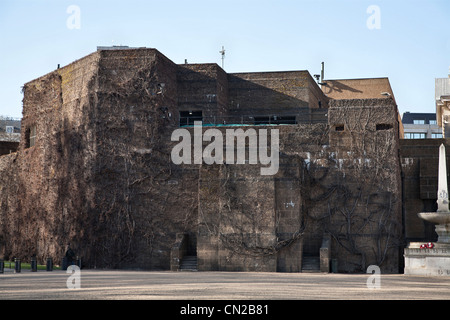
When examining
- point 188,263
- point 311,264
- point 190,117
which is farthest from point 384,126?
point 188,263

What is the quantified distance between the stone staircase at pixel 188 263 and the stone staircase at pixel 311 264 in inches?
186

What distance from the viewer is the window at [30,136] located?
1487 inches

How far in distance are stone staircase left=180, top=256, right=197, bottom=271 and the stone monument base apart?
907 cm

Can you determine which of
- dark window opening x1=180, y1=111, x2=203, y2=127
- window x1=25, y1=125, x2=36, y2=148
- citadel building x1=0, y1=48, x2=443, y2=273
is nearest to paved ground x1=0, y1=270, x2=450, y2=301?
citadel building x1=0, y1=48, x2=443, y2=273

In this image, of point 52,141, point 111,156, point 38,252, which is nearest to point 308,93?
point 111,156

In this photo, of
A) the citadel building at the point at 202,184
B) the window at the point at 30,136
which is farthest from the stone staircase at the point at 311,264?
the window at the point at 30,136

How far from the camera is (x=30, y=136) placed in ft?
126

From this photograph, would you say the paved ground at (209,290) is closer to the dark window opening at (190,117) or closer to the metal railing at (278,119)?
the dark window opening at (190,117)

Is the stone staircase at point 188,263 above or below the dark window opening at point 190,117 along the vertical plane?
below

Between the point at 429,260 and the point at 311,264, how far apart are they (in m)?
5.34

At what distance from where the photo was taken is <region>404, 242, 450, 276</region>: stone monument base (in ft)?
78.4

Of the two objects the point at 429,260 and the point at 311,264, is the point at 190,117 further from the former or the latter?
the point at 429,260

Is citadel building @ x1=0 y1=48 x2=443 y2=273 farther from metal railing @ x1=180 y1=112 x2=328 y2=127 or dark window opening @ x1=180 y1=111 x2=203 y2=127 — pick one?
metal railing @ x1=180 y1=112 x2=328 y2=127

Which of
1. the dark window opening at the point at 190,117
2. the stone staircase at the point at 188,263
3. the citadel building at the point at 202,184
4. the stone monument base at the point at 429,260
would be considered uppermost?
the dark window opening at the point at 190,117
